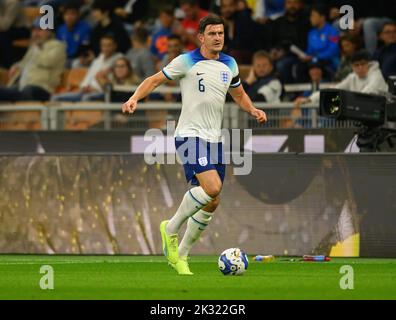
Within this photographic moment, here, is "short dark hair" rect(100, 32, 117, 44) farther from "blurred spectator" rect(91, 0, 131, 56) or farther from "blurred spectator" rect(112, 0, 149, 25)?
"blurred spectator" rect(112, 0, 149, 25)

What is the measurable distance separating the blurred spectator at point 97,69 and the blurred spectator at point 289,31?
2898 millimetres

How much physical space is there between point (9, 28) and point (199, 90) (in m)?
13.4

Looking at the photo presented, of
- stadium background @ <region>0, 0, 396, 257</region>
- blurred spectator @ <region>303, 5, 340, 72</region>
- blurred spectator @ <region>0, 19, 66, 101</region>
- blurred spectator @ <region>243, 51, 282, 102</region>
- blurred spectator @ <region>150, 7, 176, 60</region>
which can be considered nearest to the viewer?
stadium background @ <region>0, 0, 396, 257</region>

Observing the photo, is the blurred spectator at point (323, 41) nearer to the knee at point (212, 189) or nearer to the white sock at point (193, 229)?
the white sock at point (193, 229)

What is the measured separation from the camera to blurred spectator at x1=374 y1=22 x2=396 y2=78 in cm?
1856

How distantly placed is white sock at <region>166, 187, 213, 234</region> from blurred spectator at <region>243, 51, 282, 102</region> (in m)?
7.08

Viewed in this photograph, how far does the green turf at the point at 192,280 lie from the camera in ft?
33.3

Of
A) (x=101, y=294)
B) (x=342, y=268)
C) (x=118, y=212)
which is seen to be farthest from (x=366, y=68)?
(x=101, y=294)

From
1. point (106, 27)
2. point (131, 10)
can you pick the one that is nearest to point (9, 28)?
point (131, 10)

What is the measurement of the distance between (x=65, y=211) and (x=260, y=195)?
257 centimetres

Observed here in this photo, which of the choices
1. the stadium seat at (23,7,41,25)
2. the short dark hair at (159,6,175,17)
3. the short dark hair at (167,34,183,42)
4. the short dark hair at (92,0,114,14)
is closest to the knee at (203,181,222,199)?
the short dark hair at (167,34,183,42)

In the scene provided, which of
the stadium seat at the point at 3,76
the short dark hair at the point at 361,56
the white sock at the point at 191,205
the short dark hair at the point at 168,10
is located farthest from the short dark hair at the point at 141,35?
the white sock at the point at 191,205

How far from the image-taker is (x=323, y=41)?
20484 mm
